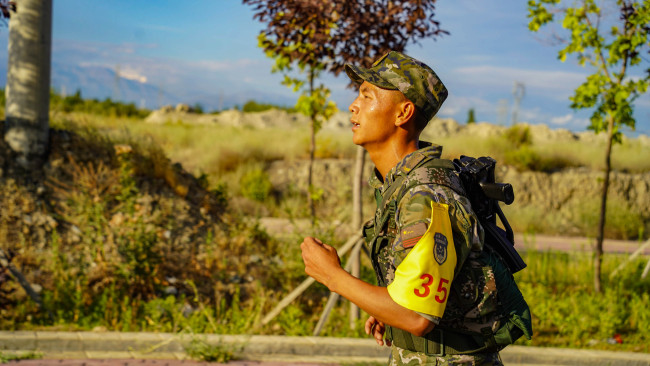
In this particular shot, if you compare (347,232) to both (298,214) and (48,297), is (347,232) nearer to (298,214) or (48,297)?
(298,214)

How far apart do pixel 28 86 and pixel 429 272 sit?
26.3 feet

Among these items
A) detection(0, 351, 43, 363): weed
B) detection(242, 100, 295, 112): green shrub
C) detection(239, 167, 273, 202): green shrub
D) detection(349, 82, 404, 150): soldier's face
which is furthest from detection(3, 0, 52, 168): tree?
detection(242, 100, 295, 112): green shrub

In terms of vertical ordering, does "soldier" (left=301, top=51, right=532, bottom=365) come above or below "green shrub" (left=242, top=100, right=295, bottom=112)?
below

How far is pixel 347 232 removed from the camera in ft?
31.4

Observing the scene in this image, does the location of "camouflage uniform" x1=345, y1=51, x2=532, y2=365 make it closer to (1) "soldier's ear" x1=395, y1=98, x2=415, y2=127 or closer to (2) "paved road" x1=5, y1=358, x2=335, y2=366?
(1) "soldier's ear" x1=395, y1=98, x2=415, y2=127

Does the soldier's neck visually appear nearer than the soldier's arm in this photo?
No

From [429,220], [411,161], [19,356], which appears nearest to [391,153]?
[411,161]

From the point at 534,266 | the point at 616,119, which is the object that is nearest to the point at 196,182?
the point at 534,266

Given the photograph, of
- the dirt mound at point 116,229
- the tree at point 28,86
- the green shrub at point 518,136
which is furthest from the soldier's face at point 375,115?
the green shrub at point 518,136

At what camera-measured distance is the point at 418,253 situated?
6.61ft

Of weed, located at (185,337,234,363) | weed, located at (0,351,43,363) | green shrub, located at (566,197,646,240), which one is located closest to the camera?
weed, located at (0,351,43,363)

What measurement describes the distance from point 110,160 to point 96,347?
12.1 feet

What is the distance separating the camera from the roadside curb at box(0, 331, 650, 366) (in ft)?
18.7

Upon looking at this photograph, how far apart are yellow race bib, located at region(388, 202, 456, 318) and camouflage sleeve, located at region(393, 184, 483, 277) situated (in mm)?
36
